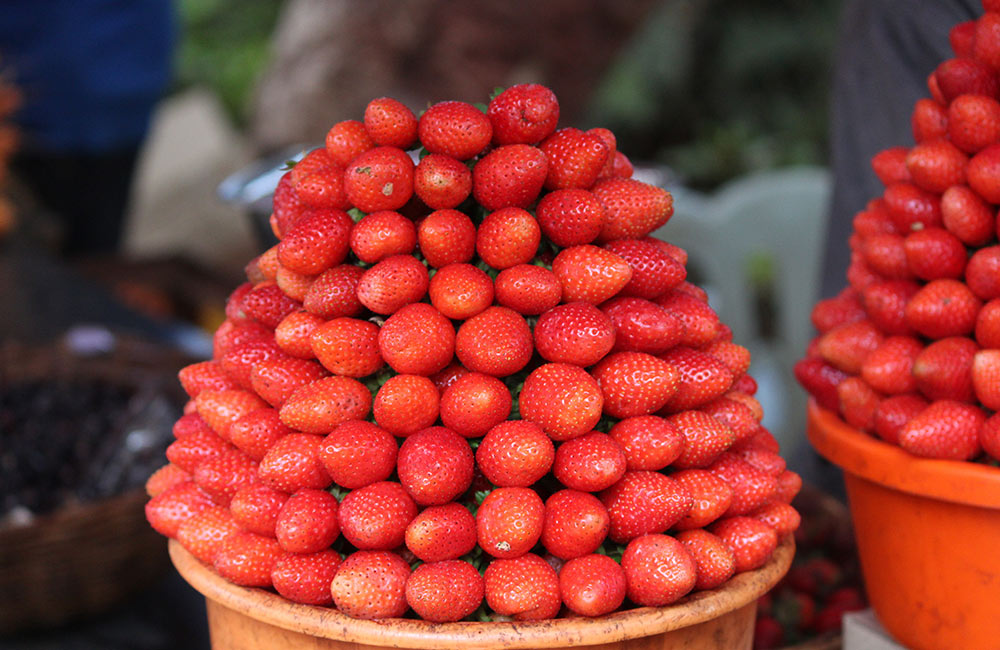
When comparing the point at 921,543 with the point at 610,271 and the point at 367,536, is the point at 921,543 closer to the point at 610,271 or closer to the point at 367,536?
the point at 610,271

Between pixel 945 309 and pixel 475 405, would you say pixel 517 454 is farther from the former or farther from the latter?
pixel 945 309

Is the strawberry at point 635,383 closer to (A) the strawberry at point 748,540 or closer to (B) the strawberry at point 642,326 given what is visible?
(B) the strawberry at point 642,326

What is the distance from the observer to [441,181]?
101 centimetres

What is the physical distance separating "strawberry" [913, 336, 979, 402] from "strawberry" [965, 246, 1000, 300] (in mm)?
66

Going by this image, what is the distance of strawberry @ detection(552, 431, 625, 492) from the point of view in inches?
36.7

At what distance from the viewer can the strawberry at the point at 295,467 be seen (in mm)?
979

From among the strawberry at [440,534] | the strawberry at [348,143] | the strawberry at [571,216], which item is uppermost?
the strawberry at [348,143]

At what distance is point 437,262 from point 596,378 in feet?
0.72

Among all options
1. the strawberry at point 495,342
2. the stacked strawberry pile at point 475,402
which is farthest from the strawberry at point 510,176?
the strawberry at point 495,342

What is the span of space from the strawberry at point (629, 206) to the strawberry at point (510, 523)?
1.12 ft

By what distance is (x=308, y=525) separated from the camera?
0.94 meters

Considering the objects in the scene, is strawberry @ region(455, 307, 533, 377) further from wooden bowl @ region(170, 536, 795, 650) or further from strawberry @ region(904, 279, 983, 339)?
strawberry @ region(904, 279, 983, 339)

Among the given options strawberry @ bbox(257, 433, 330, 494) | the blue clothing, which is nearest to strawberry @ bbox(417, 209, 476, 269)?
strawberry @ bbox(257, 433, 330, 494)

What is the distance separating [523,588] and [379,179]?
466 millimetres
